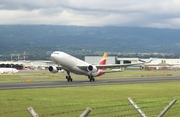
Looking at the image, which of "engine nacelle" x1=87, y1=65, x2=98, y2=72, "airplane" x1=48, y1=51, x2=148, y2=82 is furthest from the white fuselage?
"engine nacelle" x1=87, y1=65, x2=98, y2=72

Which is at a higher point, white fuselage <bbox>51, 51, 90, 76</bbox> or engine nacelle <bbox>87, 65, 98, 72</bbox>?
white fuselage <bbox>51, 51, 90, 76</bbox>

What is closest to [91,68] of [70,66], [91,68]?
[91,68]

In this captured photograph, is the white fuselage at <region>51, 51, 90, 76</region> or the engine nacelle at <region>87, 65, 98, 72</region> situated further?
the engine nacelle at <region>87, 65, 98, 72</region>

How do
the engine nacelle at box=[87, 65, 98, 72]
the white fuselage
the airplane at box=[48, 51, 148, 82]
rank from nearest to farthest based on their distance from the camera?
the white fuselage < the airplane at box=[48, 51, 148, 82] < the engine nacelle at box=[87, 65, 98, 72]

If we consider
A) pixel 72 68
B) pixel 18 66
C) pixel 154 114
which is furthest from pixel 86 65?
pixel 18 66

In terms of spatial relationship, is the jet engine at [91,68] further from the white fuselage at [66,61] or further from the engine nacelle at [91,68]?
the white fuselage at [66,61]

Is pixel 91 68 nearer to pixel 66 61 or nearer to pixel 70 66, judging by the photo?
pixel 70 66

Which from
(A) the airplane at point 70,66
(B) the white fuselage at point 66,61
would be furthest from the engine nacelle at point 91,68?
(B) the white fuselage at point 66,61

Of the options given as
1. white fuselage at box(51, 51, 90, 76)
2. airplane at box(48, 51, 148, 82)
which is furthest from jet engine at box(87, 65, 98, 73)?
white fuselage at box(51, 51, 90, 76)

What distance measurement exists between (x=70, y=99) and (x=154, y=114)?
35.2ft

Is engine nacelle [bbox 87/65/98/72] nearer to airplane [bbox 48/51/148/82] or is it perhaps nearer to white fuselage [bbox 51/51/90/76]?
airplane [bbox 48/51/148/82]

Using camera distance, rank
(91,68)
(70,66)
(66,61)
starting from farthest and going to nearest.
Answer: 1. (91,68)
2. (70,66)
3. (66,61)

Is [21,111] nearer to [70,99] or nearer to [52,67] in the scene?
[70,99]

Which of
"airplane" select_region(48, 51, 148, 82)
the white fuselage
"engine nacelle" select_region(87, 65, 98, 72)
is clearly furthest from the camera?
"engine nacelle" select_region(87, 65, 98, 72)
